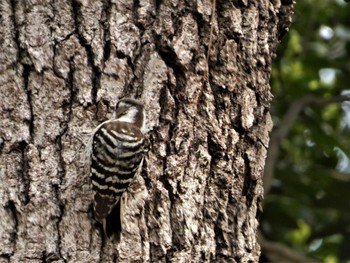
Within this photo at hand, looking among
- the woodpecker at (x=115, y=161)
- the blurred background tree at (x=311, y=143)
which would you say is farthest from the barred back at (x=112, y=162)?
the blurred background tree at (x=311, y=143)

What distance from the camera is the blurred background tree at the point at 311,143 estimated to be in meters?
6.20

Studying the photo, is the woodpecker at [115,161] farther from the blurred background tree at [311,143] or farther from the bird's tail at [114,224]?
the blurred background tree at [311,143]

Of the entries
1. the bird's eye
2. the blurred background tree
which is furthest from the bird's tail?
the blurred background tree

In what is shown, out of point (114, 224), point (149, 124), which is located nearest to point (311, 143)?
point (149, 124)

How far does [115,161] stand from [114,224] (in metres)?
0.27

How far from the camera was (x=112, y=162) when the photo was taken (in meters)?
3.67

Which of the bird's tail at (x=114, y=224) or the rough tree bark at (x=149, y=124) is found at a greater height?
the rough tree bark at (x=149, y=124)

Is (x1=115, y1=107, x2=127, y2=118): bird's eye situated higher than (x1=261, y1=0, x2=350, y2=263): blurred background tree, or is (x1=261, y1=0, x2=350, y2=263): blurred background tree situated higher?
(x1=115, y1=107, x2=127, y2=118): bird's eye

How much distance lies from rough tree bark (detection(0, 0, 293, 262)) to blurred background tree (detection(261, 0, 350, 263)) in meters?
2.16

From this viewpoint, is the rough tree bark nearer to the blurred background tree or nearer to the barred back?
the barred back

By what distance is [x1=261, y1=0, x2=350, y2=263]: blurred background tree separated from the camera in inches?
244

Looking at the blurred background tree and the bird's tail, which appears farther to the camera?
the blurred background tree

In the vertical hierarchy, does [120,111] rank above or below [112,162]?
above

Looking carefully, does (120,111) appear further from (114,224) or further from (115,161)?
(114,224)
